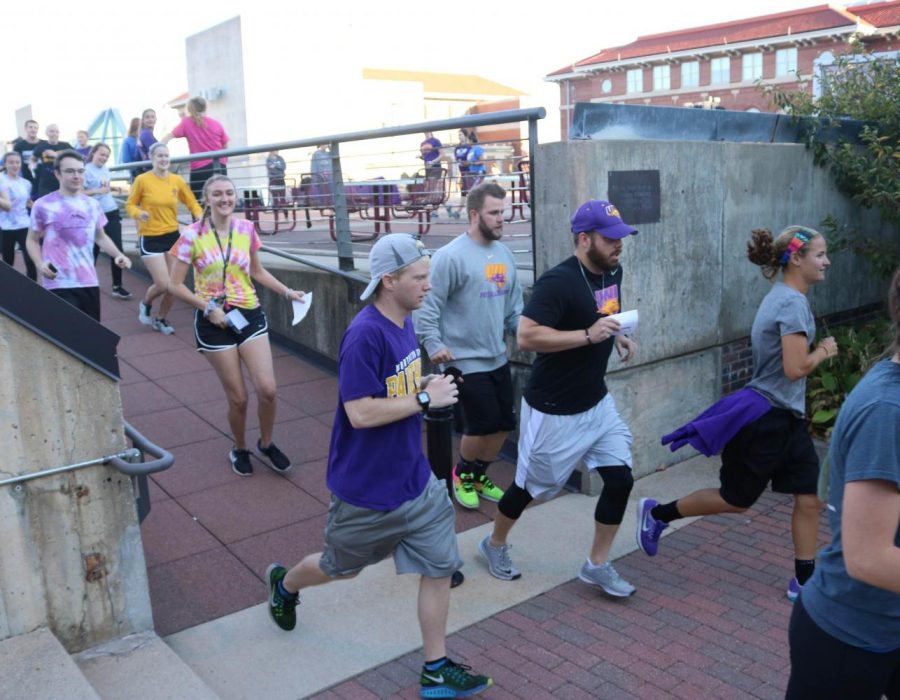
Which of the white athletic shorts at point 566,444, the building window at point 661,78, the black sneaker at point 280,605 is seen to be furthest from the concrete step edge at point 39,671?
the building window at point 661,78

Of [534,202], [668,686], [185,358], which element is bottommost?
[668,686]

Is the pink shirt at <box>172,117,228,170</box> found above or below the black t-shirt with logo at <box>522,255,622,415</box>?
above

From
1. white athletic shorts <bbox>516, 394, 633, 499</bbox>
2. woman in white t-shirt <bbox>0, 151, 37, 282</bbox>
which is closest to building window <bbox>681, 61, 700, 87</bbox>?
woman in white t-shirt <bbox>0, 151, 37, 282</bbox>

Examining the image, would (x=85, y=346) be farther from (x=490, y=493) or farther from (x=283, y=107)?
(x=283, y=107)

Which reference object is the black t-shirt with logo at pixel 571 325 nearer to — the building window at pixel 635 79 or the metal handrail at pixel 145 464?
the metal handrail at pixel 145 464

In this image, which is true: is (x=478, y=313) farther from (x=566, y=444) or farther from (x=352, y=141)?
(x=352, y=141)

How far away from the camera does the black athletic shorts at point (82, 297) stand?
6.92 meters

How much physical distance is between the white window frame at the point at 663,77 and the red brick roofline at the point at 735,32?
3.89ft

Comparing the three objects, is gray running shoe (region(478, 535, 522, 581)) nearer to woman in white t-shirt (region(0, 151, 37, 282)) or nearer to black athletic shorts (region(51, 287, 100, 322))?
black athletic shorts (region(51, 287, 100, 322))

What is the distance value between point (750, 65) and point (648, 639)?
2688 inches

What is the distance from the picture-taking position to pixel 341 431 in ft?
11.5

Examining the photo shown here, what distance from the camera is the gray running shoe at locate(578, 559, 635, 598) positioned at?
4.40m

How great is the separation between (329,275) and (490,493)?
309 centimetres

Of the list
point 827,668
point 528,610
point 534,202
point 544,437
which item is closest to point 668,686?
point 528,610
